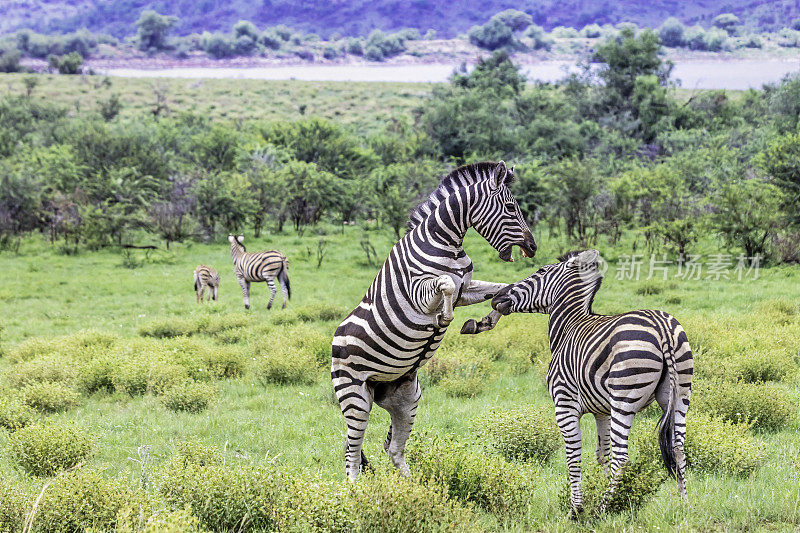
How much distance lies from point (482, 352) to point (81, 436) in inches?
263

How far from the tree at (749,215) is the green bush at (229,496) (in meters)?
18.6

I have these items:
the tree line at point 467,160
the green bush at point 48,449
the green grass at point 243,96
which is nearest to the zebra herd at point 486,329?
the green bush at point 48,449

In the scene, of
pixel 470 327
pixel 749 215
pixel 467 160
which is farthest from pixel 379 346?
pixel 467 160

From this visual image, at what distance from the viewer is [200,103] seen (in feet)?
223

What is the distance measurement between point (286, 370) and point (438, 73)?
9625cm

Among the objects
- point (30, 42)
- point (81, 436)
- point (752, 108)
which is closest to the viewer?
point (81, 436)

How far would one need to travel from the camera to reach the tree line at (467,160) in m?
21.5

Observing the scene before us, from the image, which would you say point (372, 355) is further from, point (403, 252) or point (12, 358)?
point (12, 358)

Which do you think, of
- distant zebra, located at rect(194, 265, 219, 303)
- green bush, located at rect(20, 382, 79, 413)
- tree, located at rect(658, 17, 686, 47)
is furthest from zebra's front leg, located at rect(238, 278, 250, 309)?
tree, located at rect(658, 17, 686, 47)

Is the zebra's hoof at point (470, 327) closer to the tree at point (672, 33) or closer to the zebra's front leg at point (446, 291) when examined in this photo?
the zebra's front leg at point (446, 291)

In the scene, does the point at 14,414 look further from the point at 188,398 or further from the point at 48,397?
the point at 188,398

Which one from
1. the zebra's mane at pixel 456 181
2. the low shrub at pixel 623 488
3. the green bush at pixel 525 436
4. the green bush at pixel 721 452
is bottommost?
the green bush at pixel 525 436

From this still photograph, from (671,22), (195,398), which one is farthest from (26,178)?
(671,22)

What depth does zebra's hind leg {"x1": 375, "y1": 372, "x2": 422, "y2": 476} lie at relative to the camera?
17.1 feet
